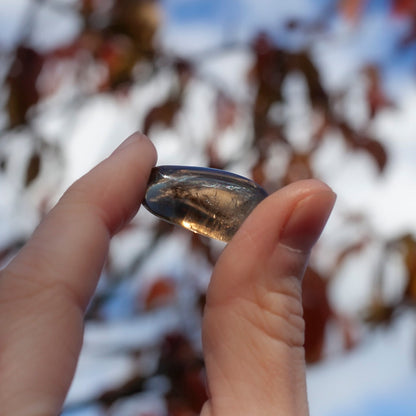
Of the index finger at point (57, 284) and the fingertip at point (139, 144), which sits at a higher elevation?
the fingertip at point (139, 144)

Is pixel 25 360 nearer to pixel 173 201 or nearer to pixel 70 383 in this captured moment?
pixel 70 383

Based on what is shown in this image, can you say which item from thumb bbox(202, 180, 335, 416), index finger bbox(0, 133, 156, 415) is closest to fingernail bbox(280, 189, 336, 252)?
thumb bbox(202, 180, 335, 416)

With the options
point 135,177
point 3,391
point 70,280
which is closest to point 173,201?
point 135,177

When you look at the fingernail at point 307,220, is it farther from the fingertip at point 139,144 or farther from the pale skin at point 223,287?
the fingertip at point 139,144

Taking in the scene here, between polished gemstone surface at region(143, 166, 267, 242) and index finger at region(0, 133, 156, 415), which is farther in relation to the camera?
polished gemstone surface at region(143, 166, 267, 242)

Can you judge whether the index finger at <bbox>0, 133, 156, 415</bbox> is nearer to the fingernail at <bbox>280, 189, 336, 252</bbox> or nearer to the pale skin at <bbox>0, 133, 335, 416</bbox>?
the pale skin at <bbox>0, 133, 335, 416</bbox>

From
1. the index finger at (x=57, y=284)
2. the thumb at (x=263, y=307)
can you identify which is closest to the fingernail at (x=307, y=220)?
the thumb at (x=263, y=307)
